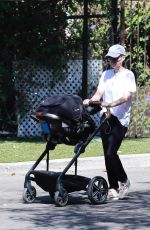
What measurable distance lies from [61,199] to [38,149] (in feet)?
17.0

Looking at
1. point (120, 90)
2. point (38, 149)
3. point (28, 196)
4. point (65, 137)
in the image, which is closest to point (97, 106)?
point (120, 90)

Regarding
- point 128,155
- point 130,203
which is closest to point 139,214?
point 130,203

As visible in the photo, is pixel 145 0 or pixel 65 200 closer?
pixel 65 200

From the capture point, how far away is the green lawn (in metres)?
13.4

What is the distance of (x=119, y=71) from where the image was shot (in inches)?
383

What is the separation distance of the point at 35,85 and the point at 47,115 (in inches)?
324

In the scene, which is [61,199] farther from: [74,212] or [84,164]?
[84,164]

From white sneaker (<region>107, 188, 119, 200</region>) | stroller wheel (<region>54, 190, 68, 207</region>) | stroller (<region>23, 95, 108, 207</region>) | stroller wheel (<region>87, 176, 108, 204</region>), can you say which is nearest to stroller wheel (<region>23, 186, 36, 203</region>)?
stroller (<region>23, 95, 108, 207</region>)

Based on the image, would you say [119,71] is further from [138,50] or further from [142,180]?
[138,50]

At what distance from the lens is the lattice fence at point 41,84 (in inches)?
682

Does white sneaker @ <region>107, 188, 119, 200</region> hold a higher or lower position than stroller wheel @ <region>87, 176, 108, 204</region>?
lower

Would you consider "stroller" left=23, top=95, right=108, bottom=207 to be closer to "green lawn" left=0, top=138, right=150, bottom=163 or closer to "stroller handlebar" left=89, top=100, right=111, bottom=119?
"stroller handlebar" left=89, top=100, right=111, bottom=119

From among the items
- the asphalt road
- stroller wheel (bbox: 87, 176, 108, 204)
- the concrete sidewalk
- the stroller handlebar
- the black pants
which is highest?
the stroller handlebar

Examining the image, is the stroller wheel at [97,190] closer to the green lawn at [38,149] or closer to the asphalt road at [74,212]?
the asphalt road at [74,212]
